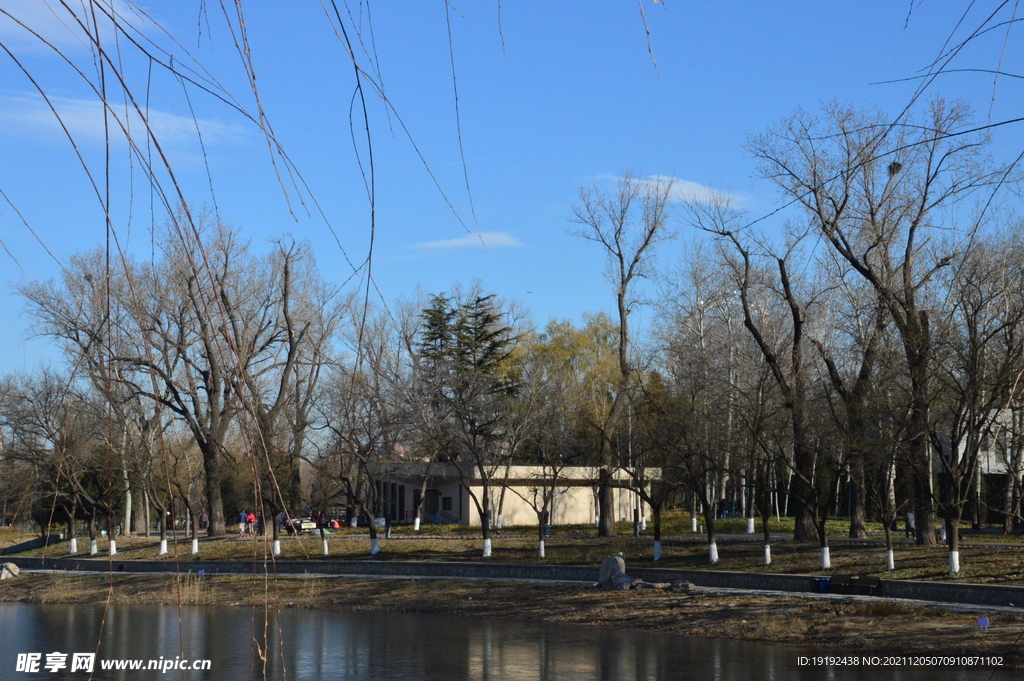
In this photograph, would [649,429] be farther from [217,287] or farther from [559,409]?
[217,287]

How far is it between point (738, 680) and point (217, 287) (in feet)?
49.9

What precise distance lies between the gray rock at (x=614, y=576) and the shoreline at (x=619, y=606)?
0.98ft

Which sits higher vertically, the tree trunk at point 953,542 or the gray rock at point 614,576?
the tree trunk at point 953,542

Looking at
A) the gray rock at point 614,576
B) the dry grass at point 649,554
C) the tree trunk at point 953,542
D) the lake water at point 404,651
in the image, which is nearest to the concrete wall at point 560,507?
the dry grass at point 649,554

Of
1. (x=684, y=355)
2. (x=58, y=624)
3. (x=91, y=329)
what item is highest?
(x=684, y=355)

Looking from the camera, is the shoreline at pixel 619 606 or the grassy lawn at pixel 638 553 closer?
the shoreline at pixel 619 606

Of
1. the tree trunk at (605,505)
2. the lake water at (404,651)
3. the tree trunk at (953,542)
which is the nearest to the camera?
the lake water at (404,651)

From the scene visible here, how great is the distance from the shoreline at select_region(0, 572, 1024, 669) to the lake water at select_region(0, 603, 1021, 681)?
0.65 meters

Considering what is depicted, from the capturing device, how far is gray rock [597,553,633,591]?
80.6ft

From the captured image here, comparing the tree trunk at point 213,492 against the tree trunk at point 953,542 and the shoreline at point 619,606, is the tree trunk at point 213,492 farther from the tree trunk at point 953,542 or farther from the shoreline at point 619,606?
the tree trunk at point 953,542

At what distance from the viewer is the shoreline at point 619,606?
17.1 meters

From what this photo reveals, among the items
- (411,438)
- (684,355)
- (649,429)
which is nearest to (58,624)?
(411,438)

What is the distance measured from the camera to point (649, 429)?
3634cm

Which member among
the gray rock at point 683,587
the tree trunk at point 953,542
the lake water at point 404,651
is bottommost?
the lake water at point 404,651
